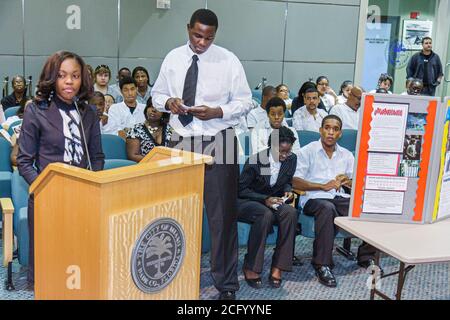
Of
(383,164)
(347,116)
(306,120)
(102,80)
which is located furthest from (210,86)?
(102,80)

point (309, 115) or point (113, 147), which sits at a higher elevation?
point (309, 115)

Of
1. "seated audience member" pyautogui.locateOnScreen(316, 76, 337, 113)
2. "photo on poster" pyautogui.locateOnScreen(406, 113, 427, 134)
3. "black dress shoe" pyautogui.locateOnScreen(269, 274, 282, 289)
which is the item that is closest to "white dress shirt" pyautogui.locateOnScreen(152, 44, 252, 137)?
"photo on poster" pyautogui.locateOnScreen(406, 113, 427, 134)

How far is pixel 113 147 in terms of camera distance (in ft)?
14.2

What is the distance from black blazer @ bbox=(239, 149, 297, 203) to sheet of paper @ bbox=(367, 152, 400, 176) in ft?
4.58

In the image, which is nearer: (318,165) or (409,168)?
(409,168)

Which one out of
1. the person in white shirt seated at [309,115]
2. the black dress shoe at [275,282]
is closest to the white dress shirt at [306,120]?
the person in white shirt seated at [309,115]

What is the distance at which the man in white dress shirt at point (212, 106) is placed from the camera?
9.57 feet

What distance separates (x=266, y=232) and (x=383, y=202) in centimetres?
118

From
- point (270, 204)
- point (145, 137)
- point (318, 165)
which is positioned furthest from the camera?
point (145, 137)

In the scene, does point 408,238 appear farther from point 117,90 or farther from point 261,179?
point 117,90

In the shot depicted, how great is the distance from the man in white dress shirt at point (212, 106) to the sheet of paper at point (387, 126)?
753 millimetres

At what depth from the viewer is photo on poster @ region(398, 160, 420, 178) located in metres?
2.55

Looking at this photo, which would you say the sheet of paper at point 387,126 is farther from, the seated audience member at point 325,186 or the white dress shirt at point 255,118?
the white dress shirt at point 255,118
